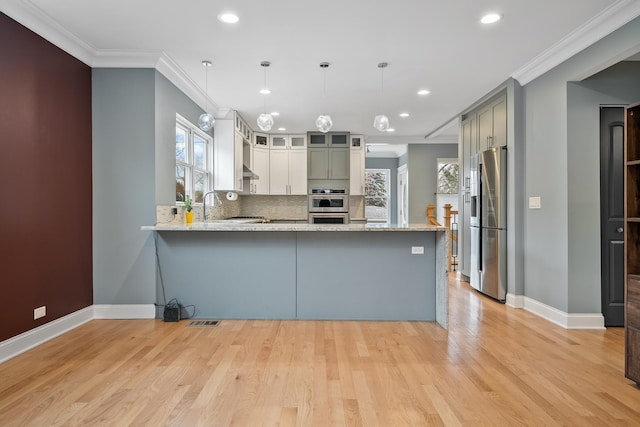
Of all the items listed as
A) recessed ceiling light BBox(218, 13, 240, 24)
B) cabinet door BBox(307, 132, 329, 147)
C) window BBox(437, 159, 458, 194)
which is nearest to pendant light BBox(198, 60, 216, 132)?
recessed ceiling light BBox(218, 13, 240, 24)

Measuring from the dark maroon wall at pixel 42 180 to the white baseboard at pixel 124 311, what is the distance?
0.57ft

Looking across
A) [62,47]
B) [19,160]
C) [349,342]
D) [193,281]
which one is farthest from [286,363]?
[62,47]

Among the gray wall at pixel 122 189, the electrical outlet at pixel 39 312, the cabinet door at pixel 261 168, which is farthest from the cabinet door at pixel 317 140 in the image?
the electrical outlet at pixel 39 312

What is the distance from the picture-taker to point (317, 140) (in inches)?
300

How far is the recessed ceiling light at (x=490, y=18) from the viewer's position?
2.99m

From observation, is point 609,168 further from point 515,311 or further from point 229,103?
point 229,103

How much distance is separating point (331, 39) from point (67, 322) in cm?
356

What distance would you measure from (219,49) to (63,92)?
4.82ft

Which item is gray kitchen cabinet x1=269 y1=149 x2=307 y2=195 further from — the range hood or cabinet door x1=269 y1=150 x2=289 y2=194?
the range hood

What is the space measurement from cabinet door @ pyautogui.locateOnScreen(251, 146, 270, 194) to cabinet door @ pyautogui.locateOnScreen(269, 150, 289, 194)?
82 millimetres

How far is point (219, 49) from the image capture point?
143 inches

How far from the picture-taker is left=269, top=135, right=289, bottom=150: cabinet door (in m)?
7.68

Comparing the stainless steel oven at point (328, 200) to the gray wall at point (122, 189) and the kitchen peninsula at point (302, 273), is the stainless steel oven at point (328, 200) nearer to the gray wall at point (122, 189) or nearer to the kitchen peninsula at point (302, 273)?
the kitchen peninsula at point (302, 273)

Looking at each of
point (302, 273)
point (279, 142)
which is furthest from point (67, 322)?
point (279, 142)
